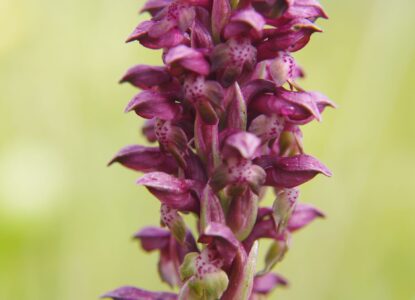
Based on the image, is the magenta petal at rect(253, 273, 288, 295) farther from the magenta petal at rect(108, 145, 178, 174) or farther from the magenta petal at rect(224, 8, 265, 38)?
the magenta petal at rect(224, 8, 265, 38)

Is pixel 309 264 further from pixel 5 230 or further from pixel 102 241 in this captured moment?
pixel 5 230

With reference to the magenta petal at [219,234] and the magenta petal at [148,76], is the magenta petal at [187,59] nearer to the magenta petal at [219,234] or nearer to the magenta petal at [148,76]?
the magenta petal at [148,76]

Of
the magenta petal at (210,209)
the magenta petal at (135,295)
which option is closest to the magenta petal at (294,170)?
the magenta petal at (210,209)

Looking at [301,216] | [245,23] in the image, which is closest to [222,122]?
[245,23]

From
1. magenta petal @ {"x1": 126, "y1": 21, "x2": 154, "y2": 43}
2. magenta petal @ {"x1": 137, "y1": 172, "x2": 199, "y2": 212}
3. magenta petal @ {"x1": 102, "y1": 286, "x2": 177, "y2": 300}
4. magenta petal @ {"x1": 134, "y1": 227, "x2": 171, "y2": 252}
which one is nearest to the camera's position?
magenta petal @ {"x1": 137, "y1": 172, "x2": 199, "y2": 212}

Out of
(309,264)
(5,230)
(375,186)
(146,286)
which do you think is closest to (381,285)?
(309,264)

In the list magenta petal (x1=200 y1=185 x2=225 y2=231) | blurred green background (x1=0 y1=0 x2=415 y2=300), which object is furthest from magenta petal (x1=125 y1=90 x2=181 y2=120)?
blurred green background (x1=0 y1=0 x2=415 y2=300)

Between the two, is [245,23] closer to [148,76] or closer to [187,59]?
[187,59]
